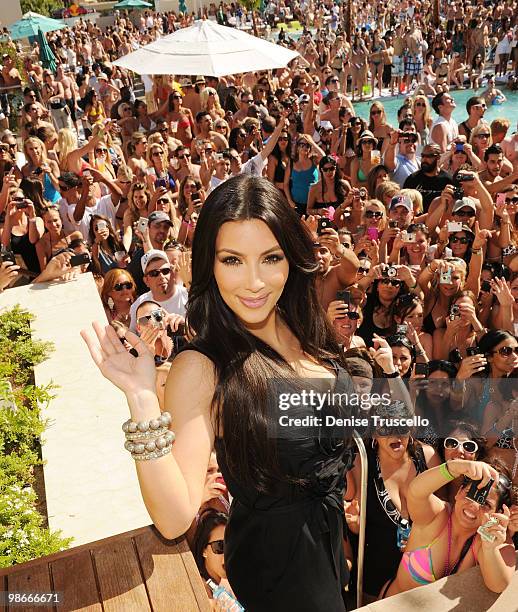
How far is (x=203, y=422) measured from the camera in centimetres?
173

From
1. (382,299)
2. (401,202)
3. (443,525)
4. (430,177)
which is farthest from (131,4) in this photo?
(443,525)

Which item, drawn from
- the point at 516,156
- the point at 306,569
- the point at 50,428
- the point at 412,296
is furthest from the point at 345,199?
the point at 306,569

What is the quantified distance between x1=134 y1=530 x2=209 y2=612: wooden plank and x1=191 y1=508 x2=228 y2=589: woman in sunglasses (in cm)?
78

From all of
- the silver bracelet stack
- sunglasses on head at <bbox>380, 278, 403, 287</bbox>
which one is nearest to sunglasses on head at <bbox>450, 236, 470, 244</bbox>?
sunglasses on head at <bbox>380, 278, 403, 287</bbox>

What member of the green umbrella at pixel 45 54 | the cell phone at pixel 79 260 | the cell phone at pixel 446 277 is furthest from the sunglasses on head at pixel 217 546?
the green umbrella at pixel 45 54

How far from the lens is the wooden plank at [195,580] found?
7.21ft

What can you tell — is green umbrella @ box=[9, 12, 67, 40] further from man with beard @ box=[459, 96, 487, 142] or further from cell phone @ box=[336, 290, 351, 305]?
cell phone @ box=[336, 290, 351, 305]

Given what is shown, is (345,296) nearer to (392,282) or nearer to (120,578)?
(392,282)

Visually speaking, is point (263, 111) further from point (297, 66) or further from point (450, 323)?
point (450, 323)

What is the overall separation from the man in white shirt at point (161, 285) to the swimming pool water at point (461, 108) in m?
11.5

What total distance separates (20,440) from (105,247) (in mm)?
2813

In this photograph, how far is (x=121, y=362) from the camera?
173 centimetres

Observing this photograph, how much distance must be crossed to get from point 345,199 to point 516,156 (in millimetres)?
2176

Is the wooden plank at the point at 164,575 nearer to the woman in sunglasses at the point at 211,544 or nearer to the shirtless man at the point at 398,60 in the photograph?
the woman in sunglasses at the point at 211,544
